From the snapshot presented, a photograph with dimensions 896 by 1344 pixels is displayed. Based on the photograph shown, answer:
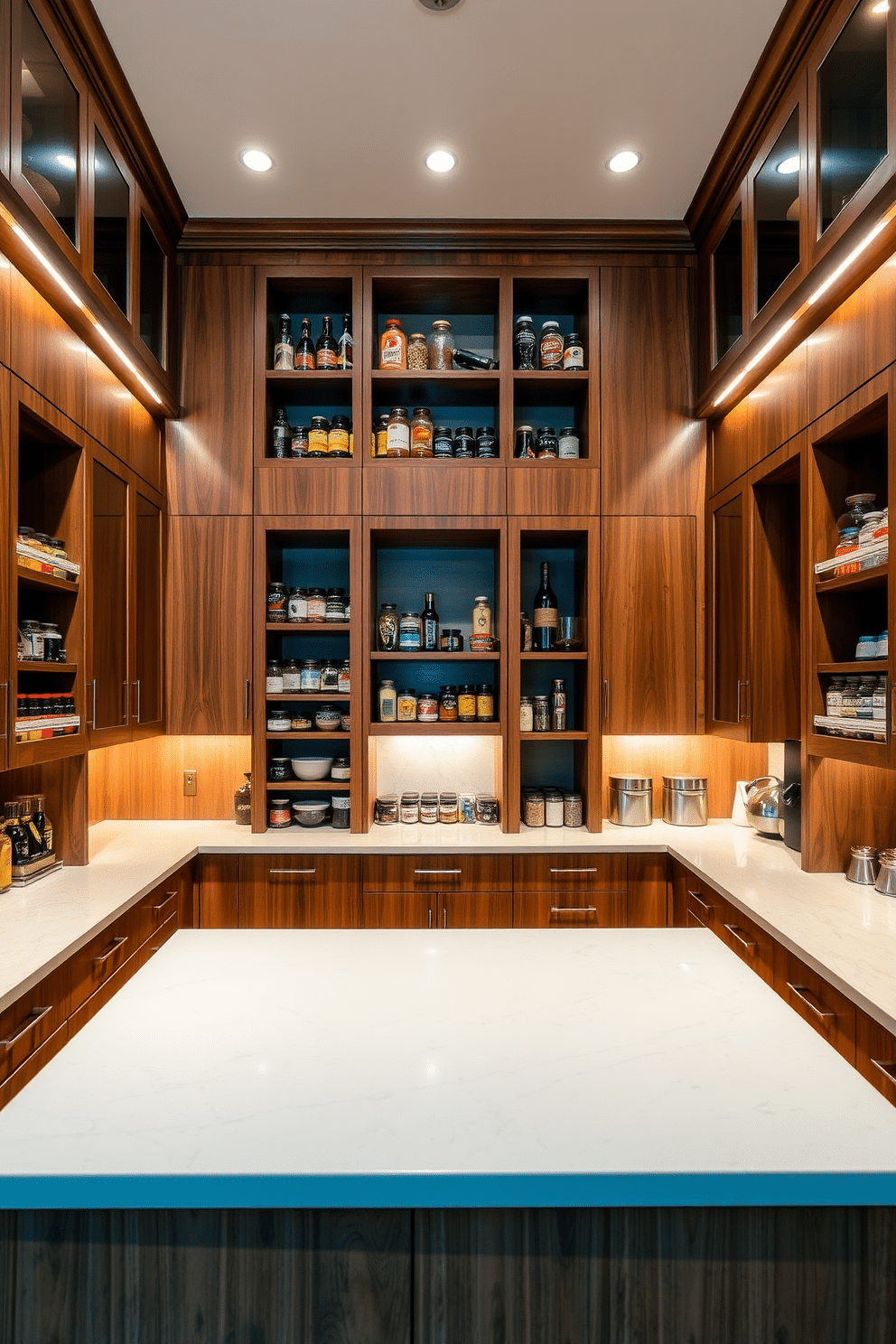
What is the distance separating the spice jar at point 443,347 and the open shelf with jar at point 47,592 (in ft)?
4.71

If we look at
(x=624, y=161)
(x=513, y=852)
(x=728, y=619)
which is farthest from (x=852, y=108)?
(x=513, y=852)

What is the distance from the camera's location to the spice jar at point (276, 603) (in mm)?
2957

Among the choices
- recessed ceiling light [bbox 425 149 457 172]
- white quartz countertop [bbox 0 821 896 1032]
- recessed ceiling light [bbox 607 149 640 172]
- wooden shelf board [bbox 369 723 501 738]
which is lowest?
white quartz countertop [bbox 0 821 896 1032]

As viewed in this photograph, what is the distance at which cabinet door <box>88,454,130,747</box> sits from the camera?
92.6 inches

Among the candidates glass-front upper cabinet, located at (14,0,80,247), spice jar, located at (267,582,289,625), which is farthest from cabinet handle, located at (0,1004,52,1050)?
glass-front upper cabinet, located at (14,0,80,247)

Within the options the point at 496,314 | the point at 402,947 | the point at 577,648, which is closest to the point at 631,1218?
the point at 402,947

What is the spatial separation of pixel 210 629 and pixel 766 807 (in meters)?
2.23

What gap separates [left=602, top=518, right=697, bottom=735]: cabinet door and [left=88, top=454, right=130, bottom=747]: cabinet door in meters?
1.78

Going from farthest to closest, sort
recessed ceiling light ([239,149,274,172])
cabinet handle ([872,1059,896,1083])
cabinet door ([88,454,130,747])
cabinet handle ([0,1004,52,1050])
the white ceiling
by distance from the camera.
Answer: recessed ceiling light ([239,149,274,172])
cabinet door ([88,454,130,747])
the white ceiling
cabinet handle ([0,1004,52,1050])
cabinet handle ([872,1059,896,1083])

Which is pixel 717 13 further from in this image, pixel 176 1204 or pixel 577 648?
pixel 176 1204

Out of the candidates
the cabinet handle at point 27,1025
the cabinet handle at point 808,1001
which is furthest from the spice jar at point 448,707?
the cabinet handle at point 27,1025

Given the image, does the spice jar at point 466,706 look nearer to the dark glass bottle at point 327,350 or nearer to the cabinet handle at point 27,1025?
the dark glass bottle at point 327,350

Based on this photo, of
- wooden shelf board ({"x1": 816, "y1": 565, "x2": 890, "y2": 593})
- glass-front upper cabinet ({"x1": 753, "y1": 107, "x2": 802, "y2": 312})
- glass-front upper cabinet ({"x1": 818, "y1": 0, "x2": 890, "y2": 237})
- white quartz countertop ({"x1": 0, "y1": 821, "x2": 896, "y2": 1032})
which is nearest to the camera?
white quartz countertop ({"x1": 0, "y1": 821, "x2": 896, "y2": 1032})

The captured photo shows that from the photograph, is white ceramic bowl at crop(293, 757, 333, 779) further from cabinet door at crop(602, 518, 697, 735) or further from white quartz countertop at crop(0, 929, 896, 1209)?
white quartz countertop at crop(0, 929, 896, 1209)
